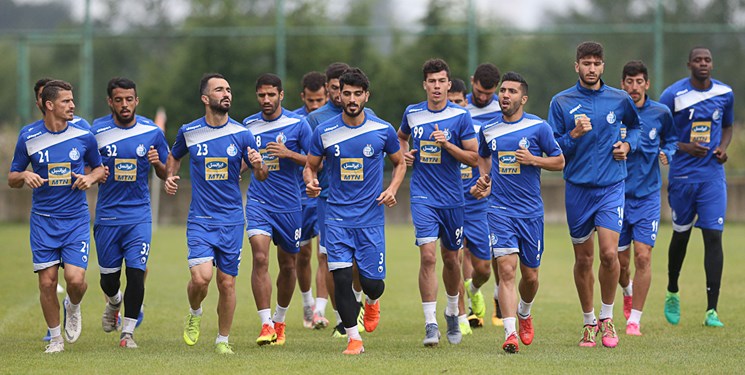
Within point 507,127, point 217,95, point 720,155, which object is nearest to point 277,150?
point 217,95

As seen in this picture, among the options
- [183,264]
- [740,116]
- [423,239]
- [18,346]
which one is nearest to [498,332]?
[423,239]

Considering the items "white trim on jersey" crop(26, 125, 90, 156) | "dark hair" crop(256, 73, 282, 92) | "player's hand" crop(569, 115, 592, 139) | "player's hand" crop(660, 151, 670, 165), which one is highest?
"dark hair" crop(256, 73, 282, 92)

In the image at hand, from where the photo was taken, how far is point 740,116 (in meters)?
27.2

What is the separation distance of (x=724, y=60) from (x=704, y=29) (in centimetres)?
82

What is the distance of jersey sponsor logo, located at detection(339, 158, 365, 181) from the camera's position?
32.9ft

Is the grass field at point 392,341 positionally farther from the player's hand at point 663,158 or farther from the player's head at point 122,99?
the player's head at point 122,99

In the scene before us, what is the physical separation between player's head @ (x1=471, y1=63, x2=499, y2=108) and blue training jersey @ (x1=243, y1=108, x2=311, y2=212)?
1.92m

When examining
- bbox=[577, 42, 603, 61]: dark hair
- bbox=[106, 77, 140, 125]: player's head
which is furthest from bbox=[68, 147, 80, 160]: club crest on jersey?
bbox=[577, 42, 603, 61]: dark hair

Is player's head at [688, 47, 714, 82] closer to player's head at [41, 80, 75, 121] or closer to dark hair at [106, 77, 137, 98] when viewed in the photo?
dark hair at [106, 77, 137, 98]

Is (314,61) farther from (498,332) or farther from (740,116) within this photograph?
(498,332)

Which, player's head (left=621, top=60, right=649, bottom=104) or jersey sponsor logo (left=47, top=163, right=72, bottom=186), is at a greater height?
player's head (left=621, top=60, right=649, bottom=104)

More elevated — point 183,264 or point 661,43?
point 661,43

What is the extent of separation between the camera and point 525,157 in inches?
393

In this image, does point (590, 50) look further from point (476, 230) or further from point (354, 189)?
point (354, 189)
